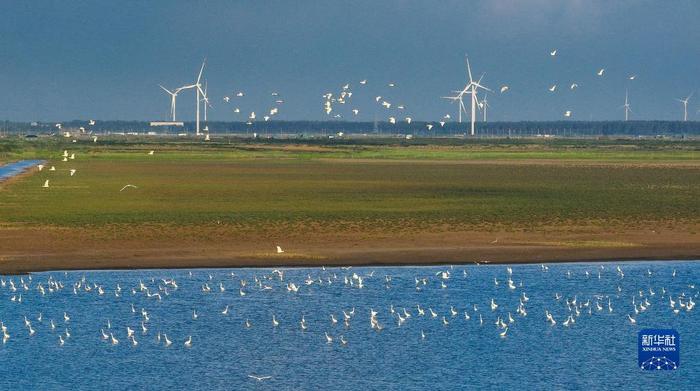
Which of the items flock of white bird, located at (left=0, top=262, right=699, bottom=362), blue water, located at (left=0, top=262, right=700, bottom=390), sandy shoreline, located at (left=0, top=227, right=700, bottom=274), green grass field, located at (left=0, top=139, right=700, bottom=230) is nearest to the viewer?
blue water, located at (left=0, top=262, right=700, bottom=390)

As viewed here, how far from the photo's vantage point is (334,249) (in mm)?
45188

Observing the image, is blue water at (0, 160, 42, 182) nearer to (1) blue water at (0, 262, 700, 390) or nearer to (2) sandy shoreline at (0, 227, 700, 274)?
(2) sandy shoreline at (0, 227, 700, 274)

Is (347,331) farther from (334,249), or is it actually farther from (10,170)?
(10,170)

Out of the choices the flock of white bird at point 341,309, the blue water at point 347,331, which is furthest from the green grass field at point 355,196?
the blue water at point 347,331

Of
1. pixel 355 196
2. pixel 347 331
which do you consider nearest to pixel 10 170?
pixel 355 196

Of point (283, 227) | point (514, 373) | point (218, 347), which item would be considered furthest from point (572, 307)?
point (283, 227)

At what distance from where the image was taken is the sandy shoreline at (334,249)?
4178cm

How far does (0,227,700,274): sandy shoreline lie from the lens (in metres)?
41.8

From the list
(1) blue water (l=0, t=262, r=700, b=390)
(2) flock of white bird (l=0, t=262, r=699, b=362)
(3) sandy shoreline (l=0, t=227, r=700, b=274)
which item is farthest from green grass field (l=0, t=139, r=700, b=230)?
(1) blue water (l=0, t=262, r=700, b=390)

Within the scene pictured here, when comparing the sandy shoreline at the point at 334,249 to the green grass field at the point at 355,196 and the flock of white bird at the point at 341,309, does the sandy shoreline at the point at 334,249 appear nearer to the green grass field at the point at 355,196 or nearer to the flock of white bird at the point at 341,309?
the flock of white bird at the point at 341,309

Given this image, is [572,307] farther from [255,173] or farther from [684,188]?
[255,173]

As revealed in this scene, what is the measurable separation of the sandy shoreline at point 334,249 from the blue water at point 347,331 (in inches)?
75.7

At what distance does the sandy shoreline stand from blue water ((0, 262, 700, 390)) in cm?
192

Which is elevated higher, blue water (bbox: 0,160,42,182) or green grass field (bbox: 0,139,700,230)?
green grass field (bbox: 0,139,700,230)
